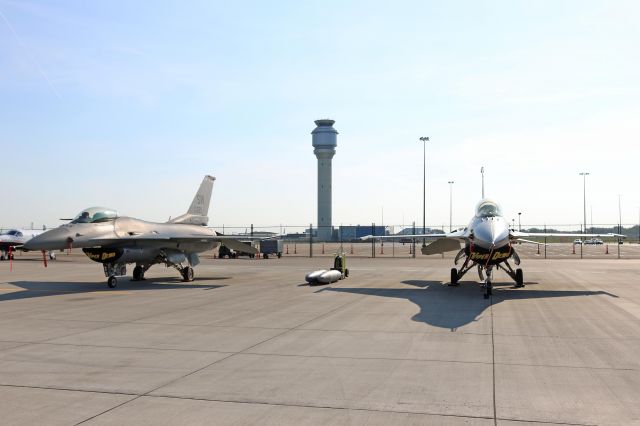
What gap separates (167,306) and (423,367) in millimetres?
9672

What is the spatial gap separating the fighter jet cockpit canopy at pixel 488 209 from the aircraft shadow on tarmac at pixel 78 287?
10.6m

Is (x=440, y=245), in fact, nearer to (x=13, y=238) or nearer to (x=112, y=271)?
(x=112, y=271)

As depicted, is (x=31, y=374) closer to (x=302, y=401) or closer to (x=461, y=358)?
(x=302, y=401)

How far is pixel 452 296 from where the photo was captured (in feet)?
59.3

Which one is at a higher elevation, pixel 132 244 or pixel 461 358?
pixel 132 244

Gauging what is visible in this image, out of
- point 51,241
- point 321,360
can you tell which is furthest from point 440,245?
point 321,360

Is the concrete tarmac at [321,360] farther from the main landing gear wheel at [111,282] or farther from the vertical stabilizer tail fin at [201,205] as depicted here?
the vertical stabilizer tail fin at [201,205]

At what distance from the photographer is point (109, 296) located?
1825cm

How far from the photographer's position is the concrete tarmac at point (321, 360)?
19.6ft

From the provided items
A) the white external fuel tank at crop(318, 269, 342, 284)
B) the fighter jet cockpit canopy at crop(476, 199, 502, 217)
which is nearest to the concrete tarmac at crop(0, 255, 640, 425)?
the fighter jet cockpit canopy at crop(476, 199, 502, 217)

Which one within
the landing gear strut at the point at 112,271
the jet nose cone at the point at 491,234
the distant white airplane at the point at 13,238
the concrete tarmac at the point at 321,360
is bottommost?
the concrete tarmac at the point at 321,360

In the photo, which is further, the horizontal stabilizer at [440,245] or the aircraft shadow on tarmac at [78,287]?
the horizontal stabilizer at [440,245]

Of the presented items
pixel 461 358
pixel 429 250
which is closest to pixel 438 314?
pixel 461 358

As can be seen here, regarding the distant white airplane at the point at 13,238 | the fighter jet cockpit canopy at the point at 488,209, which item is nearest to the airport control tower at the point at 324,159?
the distant white airplane at the point at 13,238
